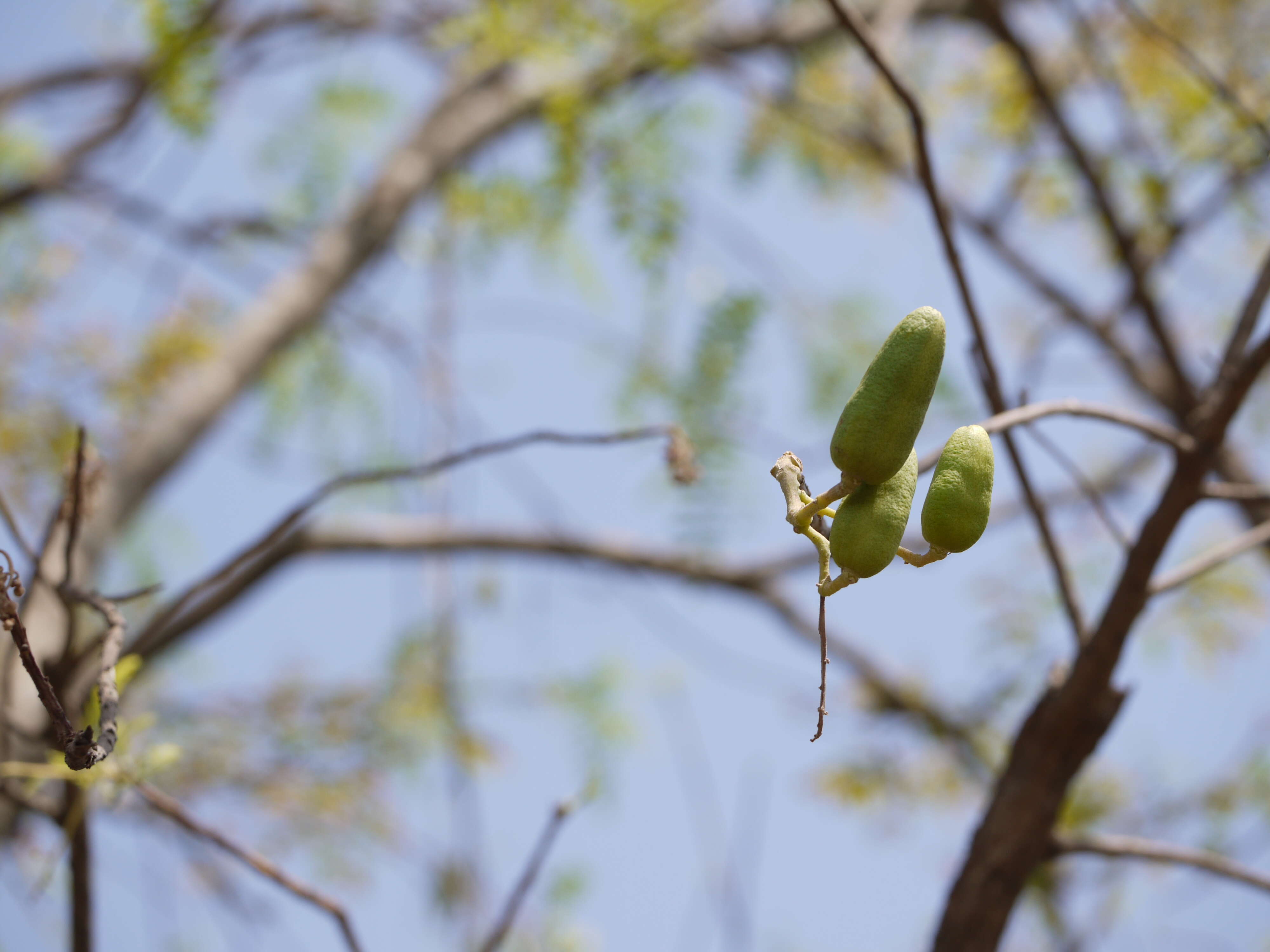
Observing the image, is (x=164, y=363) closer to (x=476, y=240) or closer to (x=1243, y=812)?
(x=476, y=240)

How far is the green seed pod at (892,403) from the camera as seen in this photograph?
482 mm

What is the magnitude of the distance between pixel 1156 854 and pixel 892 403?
2.43 feet

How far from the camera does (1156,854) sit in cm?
98

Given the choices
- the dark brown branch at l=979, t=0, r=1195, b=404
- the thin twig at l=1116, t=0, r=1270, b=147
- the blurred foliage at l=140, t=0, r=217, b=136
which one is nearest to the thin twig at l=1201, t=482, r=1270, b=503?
the thin twig at l=1116, t=0, r=1270, b=147

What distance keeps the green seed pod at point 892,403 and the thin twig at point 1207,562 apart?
22.6 inches

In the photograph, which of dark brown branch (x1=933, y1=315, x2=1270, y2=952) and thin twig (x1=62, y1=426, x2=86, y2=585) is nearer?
thin twig (x1=62, y1=426, x2=86, y2=585)

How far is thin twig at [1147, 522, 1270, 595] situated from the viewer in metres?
0.95

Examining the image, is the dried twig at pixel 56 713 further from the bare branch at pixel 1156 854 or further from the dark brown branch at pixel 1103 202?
the dark brown branch at pixel 1103 202

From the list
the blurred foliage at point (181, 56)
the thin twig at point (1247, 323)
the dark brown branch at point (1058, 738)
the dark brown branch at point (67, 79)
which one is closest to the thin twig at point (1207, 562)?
the dark brown branch at point (1058, 738)

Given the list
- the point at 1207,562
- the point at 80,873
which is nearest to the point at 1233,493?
the point at 1207,562

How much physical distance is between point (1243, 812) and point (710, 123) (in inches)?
95.9

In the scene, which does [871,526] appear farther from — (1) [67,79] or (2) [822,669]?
(1) [67,79]

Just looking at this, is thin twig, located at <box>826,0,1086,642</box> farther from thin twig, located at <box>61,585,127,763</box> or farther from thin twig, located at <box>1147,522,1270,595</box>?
thin twig, located at <box>61,585,127,763</box>

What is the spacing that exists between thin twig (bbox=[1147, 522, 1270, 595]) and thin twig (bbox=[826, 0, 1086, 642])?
118 mm
